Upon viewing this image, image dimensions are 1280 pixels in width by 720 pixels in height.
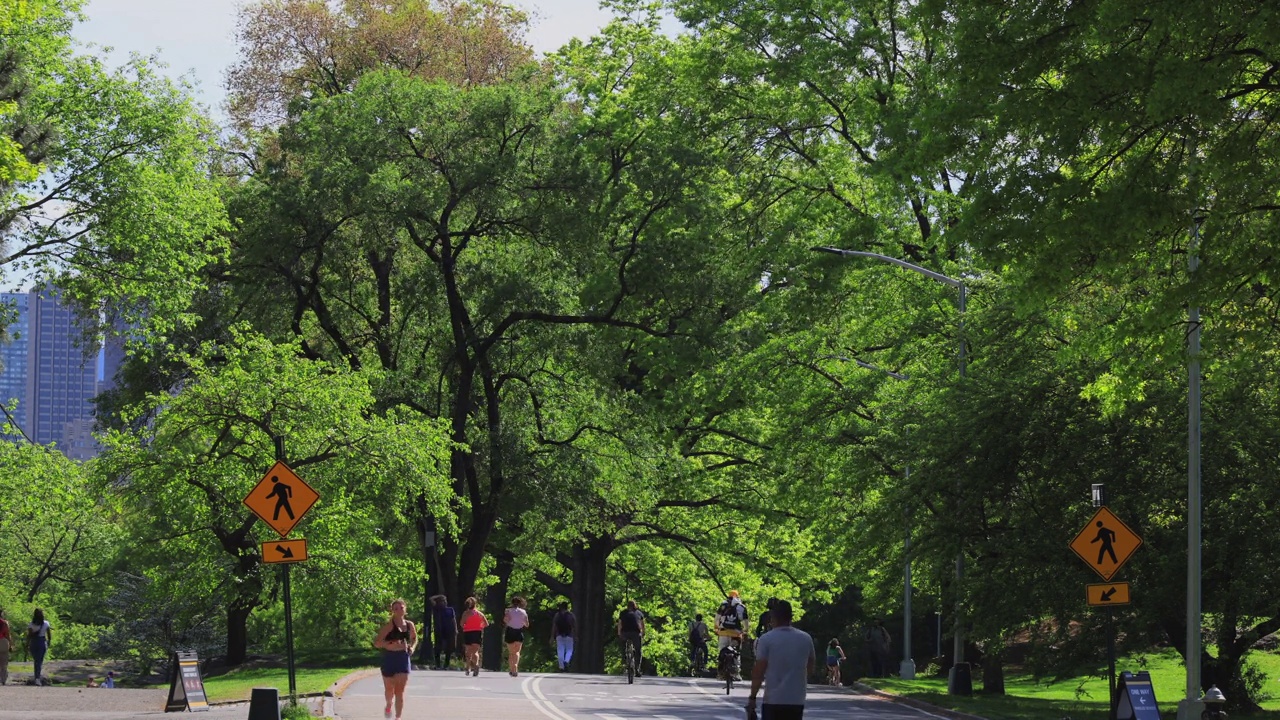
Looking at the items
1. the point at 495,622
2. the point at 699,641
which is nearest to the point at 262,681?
the point at 699,641

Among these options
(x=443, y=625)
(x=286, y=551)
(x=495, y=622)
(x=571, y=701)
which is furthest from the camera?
(x=495, y=622)

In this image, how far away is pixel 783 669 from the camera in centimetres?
1423

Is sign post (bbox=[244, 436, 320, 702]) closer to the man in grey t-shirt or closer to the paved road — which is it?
the paved road

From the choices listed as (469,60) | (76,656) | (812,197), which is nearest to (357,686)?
(812,197)

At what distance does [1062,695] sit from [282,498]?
2728 cm

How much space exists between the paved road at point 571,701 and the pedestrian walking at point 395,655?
57 centimetres

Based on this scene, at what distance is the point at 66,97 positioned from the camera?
123 feet

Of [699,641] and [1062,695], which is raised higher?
[699,641]

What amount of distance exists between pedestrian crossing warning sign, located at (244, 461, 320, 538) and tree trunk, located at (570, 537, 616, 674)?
29.7 m

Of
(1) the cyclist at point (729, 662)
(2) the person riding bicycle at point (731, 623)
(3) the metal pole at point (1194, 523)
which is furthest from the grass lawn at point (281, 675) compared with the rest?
(3) the metal pole at point (1194, 523)

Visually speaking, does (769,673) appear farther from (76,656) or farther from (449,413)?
(76,656)

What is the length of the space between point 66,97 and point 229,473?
357 inches

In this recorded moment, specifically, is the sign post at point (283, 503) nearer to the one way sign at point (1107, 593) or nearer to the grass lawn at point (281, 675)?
the grass lawn at point (281, 675)

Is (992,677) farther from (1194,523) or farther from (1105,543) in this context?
(1105,543)
